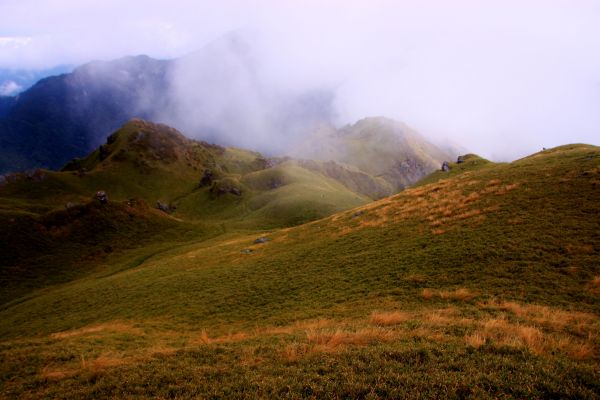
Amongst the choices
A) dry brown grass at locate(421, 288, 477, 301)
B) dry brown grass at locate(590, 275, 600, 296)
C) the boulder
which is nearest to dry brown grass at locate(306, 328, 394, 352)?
dry brown grass at locate(421, 288, 477, 301)

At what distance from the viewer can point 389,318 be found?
50.6 feet

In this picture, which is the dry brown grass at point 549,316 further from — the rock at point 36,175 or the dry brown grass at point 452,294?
the rock at point 36,175

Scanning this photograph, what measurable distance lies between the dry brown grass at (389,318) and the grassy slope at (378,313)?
11 centimetres

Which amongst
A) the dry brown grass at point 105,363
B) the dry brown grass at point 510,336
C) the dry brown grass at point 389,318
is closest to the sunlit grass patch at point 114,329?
the dry brown grass at point 105,363

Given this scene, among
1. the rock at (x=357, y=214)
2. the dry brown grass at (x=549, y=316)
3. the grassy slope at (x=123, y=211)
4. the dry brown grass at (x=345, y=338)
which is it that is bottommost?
the dry brown grass at (x=549, y=316)

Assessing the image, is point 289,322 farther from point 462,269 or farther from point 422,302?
point 462,269

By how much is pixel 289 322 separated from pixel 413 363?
10.6 metres

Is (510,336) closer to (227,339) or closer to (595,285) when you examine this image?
(595,285)

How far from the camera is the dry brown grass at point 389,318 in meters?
15.2

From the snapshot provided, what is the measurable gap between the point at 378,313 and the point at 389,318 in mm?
1724

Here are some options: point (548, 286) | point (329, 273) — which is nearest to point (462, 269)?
point (548, 286)

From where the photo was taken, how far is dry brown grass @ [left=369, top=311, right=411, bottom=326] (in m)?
15.2

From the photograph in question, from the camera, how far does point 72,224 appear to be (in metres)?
76.5

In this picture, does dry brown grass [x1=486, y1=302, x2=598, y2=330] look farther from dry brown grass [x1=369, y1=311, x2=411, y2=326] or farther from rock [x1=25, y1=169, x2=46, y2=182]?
rock [x1=25, y1=169, x2=46, y2=182]
